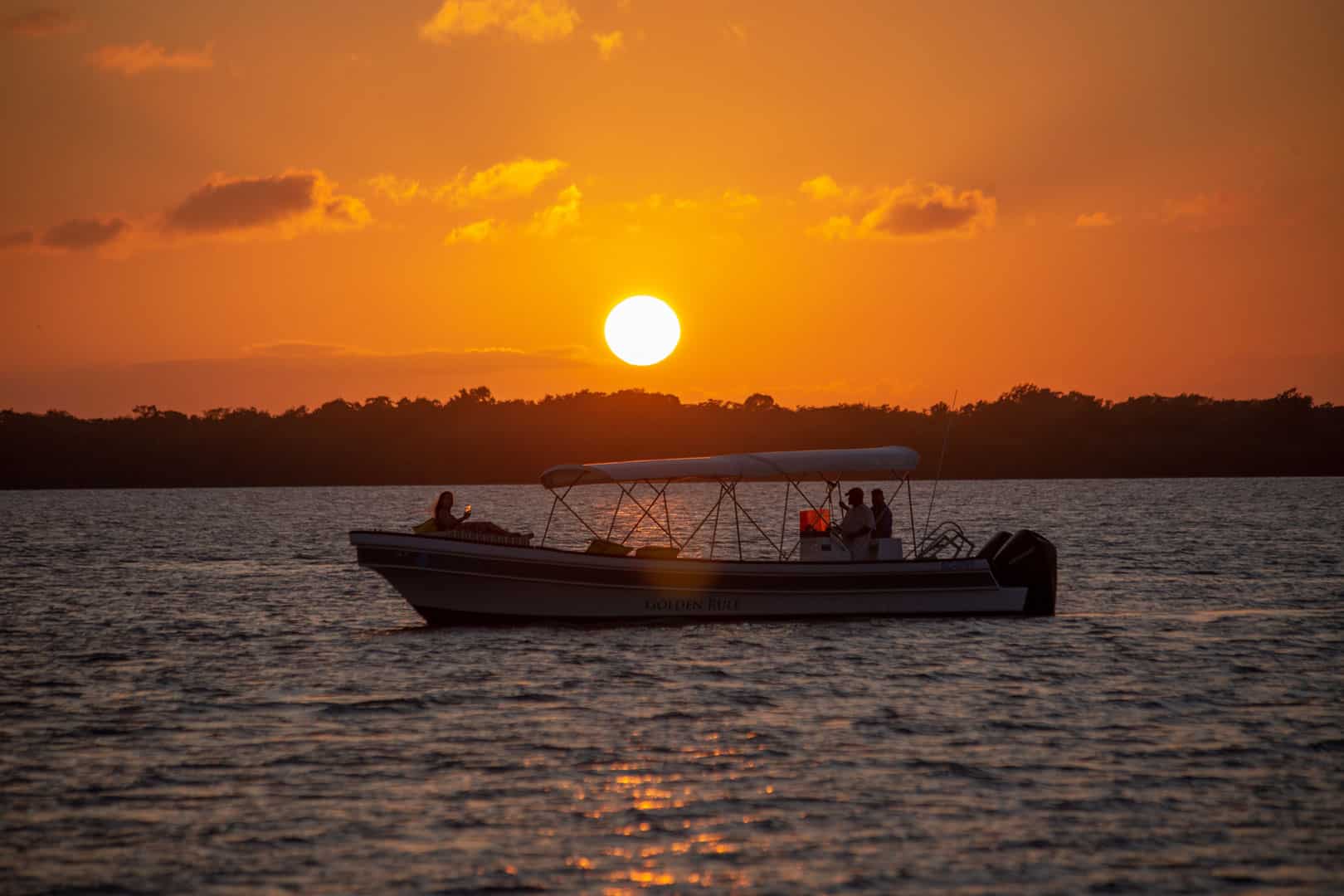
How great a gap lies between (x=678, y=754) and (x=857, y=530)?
13305mm

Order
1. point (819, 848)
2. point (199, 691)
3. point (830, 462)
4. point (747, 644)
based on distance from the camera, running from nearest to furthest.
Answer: point (819, 848)
point (199, 691)
point (747, 644)
point (830, 462)

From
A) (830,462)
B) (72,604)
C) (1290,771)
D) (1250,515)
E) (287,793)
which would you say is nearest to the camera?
(287,793)

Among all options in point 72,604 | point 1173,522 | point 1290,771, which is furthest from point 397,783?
point 1173,522

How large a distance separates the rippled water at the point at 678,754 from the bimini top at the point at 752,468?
132 inches

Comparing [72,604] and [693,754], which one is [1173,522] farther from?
[693,754]

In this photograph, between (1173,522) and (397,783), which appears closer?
(397,783)

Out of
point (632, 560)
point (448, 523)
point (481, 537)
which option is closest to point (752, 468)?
point (632, 560)

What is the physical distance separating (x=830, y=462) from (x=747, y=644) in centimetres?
479

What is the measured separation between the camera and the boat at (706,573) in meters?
29.0

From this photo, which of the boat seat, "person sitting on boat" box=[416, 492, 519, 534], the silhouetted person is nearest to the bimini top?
the boat seat

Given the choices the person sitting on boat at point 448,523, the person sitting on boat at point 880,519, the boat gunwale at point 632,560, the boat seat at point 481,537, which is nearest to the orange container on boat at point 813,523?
the boat gunwale at point 632,560

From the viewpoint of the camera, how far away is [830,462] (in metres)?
31.0

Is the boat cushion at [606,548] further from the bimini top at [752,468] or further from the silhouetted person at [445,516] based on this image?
the silhouetted person at [445,516]

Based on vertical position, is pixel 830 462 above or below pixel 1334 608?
above
